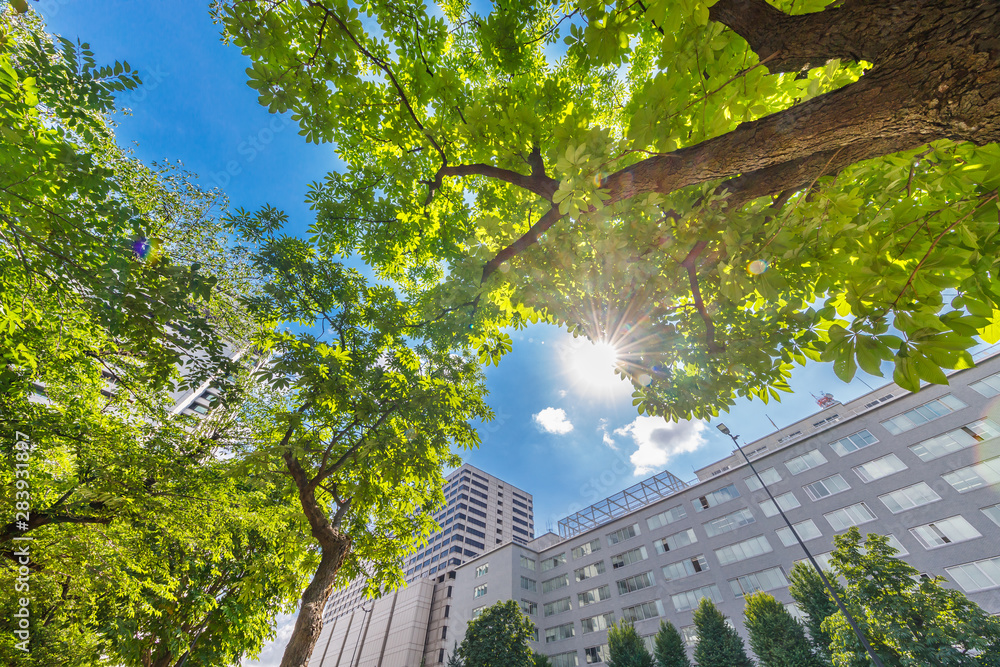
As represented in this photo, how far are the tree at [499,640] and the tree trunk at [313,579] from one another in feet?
74.0

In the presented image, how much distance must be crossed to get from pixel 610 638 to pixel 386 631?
1431 inches

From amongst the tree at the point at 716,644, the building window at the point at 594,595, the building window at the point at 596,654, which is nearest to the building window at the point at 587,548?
the building window at the point at 594,595

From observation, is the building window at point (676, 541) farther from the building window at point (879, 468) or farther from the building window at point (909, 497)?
the building window at point (909, 497)

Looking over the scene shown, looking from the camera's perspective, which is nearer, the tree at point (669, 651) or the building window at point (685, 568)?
the tree at point (669, 651)

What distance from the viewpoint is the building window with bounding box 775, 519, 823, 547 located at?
22.6 meters

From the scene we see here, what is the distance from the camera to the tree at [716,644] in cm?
1831

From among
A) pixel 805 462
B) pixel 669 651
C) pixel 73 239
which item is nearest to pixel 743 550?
pixel 805 462

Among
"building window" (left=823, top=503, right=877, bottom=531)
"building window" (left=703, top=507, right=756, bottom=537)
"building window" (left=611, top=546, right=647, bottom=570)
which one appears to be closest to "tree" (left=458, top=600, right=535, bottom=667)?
"building window" (left=611, top=546, right=647, bottom=570)

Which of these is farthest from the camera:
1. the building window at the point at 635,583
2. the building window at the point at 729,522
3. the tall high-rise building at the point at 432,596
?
the tall high-rise building at the point at 432,596

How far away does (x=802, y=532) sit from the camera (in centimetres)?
2300

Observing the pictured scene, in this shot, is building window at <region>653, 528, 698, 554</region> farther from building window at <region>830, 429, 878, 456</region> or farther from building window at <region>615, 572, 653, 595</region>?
building window at <region>830, 429, 878, 456</region>

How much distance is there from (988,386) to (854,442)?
6.95 metres

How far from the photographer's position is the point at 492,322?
19.9ft

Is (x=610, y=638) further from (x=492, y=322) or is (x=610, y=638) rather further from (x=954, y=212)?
(x=954, y=212)
